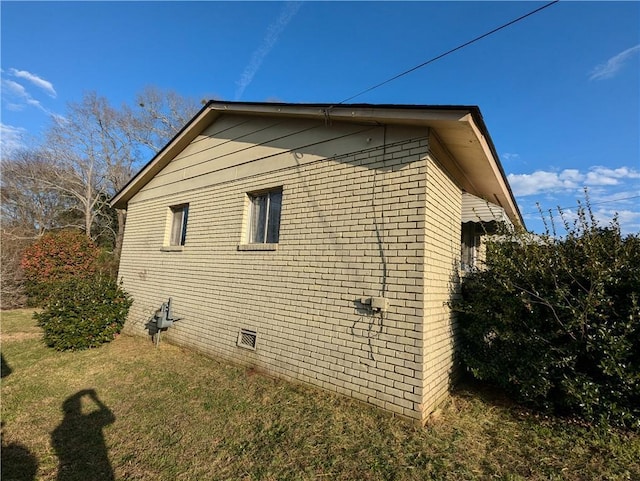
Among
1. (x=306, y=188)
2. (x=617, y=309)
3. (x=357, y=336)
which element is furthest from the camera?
(x=306, y=188)

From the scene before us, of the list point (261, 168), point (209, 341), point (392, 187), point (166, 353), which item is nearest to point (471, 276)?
point (392, 187)

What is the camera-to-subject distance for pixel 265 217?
6.66 metres

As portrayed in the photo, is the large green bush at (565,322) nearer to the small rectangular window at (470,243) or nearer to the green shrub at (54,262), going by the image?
the small rectangular window at (470,243)

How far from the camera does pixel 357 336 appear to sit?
4695mm

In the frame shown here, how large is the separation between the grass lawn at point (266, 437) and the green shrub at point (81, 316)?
188 cm

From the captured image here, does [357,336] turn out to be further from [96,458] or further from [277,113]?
[277,113]

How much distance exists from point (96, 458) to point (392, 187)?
192 inches

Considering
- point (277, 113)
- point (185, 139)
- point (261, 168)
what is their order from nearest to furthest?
1. point (277, 113)
2. point (261, 168)
3. point (185, 139)

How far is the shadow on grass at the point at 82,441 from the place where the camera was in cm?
334

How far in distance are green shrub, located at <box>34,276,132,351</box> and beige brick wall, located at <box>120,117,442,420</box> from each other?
1779mm

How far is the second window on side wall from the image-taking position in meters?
6.37

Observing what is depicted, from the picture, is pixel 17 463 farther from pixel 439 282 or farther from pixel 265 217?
pixel 439 282

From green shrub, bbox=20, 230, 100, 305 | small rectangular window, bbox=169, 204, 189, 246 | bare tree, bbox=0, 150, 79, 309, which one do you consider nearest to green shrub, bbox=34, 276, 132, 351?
small rectangular window, bbox=169, 204, 189, 246

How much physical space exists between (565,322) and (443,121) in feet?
10.3
